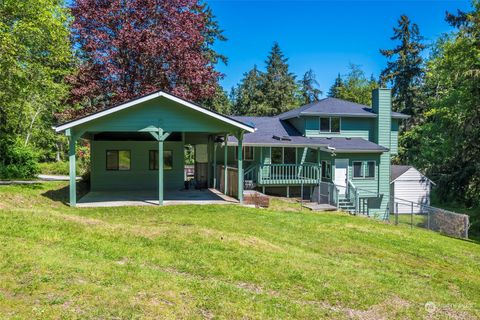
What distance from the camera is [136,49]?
68.2 ft

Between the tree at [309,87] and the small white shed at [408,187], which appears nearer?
the small white shed at [408,187]

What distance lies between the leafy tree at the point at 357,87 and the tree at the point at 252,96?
11078 mm

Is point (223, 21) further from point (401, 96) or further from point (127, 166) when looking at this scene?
point (127, 166)

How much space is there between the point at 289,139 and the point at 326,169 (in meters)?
2.97

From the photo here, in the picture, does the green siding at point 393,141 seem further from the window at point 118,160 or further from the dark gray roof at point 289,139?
the window at point 118,160

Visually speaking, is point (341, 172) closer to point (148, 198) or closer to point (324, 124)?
point (324, 124)

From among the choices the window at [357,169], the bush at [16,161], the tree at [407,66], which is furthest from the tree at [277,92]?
the bush at [16,161]

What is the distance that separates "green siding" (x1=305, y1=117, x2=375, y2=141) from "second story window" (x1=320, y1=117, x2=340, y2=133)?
0.65ft

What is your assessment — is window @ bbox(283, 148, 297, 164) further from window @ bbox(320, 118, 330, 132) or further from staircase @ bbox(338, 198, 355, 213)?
staircase @ bbox(338, 198, 355, 213)

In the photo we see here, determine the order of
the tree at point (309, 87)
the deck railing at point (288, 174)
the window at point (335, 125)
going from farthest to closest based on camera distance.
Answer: the tree at point (309, 87) → the window at point (335, 125) → the deck railing at point (288, 174)

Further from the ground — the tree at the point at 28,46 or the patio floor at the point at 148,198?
the tree at the point at 28,46

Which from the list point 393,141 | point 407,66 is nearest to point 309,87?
point 407,66

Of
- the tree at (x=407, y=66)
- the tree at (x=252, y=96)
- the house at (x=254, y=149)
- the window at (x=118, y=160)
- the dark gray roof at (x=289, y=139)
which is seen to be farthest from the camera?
the tree at (x=252, y=96)

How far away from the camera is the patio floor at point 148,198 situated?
1382 centimetres
